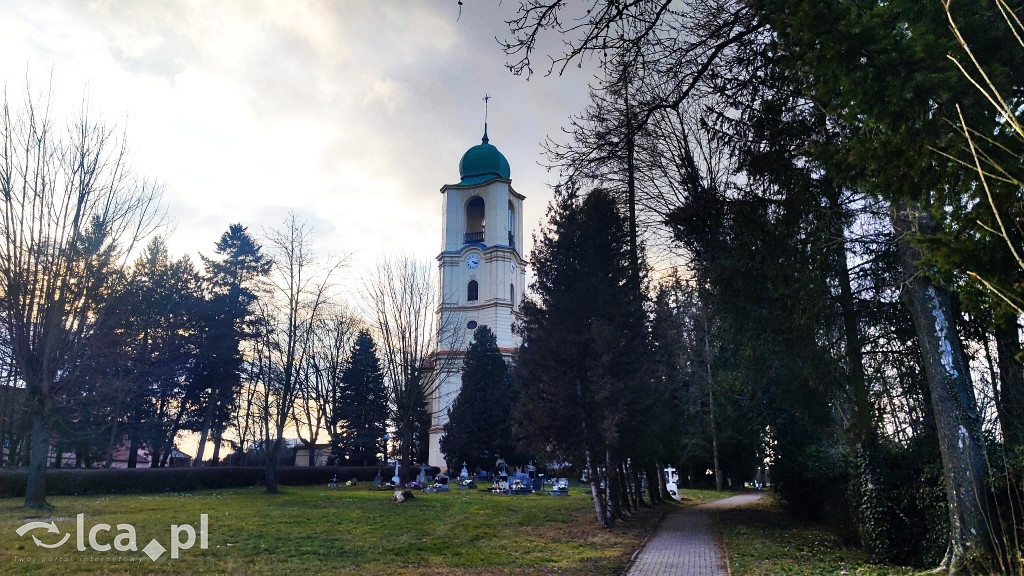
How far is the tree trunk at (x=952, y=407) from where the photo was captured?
7270mm

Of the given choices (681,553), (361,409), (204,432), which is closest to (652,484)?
(681,553)

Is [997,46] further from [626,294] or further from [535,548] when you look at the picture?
[626,294]

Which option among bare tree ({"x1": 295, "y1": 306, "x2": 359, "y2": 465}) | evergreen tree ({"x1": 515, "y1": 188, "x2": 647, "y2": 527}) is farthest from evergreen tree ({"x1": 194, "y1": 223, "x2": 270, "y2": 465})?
evergreen tree ({"x1": 515, "y1": 188, "x2": 647, "y2": 527})

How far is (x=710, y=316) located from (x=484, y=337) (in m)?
35.5

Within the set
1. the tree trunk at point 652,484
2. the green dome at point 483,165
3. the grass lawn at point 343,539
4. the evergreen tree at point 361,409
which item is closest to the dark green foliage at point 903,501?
the grass lawn at point 343,539

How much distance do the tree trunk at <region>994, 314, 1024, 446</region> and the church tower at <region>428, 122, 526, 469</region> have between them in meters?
41.7

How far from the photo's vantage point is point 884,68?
16.9ft

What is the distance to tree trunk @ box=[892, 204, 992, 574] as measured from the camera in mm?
7270

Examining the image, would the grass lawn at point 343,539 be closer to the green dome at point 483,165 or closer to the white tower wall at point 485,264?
the white tower wall at point 485,264

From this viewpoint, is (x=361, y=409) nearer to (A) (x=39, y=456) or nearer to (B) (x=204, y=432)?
(B) (x=204, y=432)

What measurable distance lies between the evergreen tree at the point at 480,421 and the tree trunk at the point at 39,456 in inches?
1108

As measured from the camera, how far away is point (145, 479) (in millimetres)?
25562

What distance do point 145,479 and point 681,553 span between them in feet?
75.7

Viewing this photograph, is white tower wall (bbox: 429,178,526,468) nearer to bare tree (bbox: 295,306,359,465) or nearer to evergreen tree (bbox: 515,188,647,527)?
bare tree (bbox: 295,306,359,465)
